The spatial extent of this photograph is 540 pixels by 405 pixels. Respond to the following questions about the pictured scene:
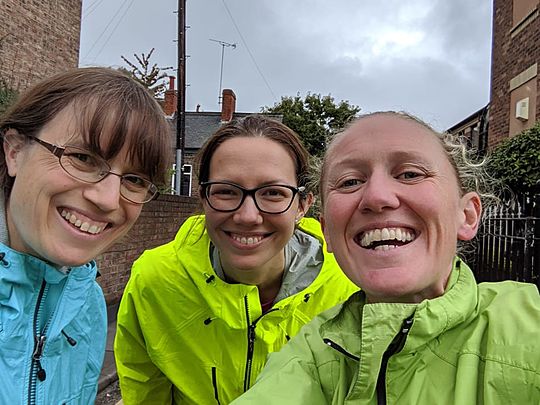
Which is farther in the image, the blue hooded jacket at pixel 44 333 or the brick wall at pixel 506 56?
the brick wall at pixel 506 56

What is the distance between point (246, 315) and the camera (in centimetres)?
213

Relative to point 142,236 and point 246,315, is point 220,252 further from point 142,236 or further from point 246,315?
point 142,236

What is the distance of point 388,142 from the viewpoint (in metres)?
1.54

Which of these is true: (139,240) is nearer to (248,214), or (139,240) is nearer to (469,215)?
(248,214)

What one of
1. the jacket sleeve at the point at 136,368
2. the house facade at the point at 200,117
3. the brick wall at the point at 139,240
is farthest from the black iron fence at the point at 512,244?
the house facade at the point at 200,117

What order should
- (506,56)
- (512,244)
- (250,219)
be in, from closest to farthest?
(250,219) < (512,244) < (506,56)

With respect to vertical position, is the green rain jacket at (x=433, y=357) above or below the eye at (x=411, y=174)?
below

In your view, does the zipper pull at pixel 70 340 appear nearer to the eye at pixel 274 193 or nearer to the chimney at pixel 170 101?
the eye at pixel 274 193

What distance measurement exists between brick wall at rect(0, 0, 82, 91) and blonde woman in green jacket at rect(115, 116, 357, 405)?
10.3m

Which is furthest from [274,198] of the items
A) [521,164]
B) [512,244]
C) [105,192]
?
[521,164]

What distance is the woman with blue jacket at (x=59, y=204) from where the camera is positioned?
1.61 meters

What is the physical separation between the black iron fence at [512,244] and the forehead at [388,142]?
3273mm

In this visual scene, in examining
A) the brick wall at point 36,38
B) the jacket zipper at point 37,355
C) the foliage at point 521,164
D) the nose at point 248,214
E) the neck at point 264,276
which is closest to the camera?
the jacket zipper at point 37,355

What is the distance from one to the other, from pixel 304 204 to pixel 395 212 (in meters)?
1.09
